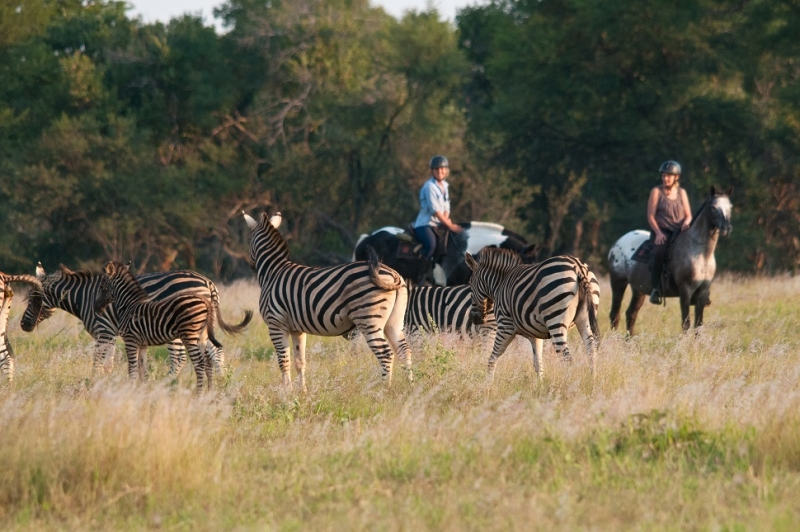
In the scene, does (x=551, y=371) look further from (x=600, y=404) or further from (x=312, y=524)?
(x=312, y=524)

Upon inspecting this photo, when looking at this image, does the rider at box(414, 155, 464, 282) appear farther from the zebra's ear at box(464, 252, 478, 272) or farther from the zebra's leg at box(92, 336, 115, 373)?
the zebra's leg at box(92, 336, 115, 373)

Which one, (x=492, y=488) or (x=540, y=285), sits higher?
(x=540, y=285)

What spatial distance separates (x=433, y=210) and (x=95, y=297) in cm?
586

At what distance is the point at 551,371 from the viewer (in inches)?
386

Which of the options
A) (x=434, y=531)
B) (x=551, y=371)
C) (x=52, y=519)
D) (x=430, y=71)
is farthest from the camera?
(x=430, y=71)

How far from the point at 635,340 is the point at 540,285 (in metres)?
2.71

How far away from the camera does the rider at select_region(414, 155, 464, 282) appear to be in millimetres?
15829

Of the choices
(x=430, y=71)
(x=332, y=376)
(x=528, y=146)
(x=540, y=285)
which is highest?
(x=430, y=71)

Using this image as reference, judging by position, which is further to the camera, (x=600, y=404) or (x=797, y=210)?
(x=797, y=210)

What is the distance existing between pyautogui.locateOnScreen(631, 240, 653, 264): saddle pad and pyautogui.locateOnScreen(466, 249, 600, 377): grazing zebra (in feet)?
16.3

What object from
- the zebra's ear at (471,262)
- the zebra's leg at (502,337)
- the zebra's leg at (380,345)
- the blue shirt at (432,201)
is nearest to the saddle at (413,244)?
the blue shirt at (432,201)

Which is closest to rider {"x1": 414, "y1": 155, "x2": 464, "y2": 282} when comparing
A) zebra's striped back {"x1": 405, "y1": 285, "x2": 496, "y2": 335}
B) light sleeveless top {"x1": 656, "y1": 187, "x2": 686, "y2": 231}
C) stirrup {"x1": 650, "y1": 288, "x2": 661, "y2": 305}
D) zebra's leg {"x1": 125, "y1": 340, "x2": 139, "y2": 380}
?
zebra's striped back {"x1": 405, "y1": 285, "x2": 496, "y2": 335}

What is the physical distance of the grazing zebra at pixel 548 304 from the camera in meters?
9.95

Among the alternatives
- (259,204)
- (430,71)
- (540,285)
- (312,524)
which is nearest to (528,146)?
(430,71)
